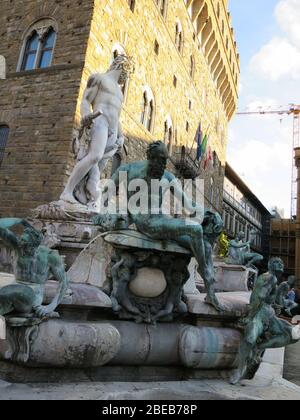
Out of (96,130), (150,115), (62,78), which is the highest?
(150,115)

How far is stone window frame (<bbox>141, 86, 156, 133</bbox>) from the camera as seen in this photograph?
44.2 ft

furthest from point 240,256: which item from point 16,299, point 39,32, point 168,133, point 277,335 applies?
point 168,133

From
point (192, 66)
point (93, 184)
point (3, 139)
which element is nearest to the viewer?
point (93, 184)

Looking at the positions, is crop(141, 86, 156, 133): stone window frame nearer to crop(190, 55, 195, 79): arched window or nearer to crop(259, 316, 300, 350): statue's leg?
crop(190, 55, 195, 79): arched window

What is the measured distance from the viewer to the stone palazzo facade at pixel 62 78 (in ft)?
30.7

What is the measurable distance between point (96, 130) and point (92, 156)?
37cm

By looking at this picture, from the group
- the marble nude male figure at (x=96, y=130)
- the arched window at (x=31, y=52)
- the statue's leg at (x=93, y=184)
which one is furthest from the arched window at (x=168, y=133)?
the statue's leg at (x=93, y=184)

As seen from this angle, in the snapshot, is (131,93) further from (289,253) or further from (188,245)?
(289,253)

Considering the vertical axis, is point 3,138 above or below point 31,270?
above

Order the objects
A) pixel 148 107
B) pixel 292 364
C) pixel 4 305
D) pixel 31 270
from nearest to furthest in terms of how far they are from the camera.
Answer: pixel 4 305 → pixel 31 270 → pixel 292 364 → pixel 148 107

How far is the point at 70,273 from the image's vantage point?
264 cm

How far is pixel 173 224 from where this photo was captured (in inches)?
88.1

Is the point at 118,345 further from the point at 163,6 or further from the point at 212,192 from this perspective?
the point at 212,192
